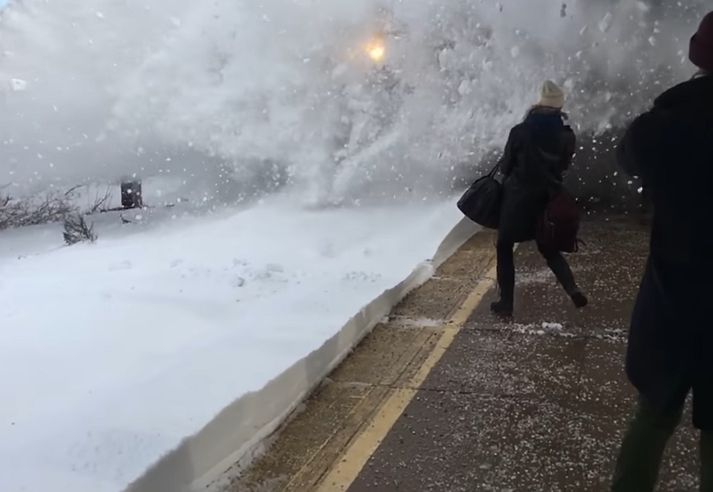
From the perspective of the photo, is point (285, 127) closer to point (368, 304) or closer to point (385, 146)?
point (385, 146)

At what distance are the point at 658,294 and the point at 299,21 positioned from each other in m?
9.48

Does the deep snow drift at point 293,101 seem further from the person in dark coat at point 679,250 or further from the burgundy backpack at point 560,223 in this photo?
the person in dark coat at point 679,250


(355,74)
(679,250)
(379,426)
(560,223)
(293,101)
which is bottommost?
(379,426)

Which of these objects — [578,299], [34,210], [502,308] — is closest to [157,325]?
[502,308]

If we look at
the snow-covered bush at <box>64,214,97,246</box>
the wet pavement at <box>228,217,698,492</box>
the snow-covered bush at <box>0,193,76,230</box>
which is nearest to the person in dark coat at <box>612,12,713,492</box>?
the wet pavement at <box>228,217,698,492</box>

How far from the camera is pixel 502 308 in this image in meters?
5.41

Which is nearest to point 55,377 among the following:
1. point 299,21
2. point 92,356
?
point 92,356

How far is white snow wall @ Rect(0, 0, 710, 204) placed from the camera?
1055 centimetres

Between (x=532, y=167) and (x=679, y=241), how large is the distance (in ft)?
9.84

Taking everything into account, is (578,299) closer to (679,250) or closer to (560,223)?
(560,223)

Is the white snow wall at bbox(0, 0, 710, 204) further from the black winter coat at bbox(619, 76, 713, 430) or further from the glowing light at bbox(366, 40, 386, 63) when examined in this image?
the black winter coat at bbox(619, 76, 713, 430)

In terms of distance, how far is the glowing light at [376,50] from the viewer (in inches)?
425

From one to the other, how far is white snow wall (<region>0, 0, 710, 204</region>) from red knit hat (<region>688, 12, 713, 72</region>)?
7944mm

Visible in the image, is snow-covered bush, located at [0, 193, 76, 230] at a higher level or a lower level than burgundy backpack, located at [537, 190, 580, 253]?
higher
